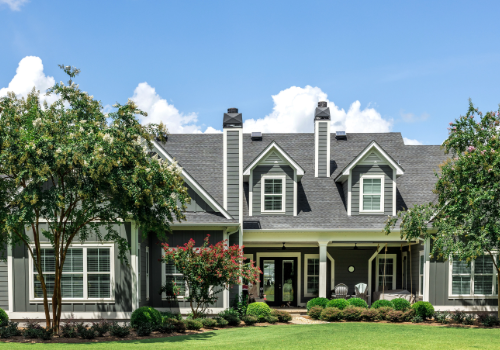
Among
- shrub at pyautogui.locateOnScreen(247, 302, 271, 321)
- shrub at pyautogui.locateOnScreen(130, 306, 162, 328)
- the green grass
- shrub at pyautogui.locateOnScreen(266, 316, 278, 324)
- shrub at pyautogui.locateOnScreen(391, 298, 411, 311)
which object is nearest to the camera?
the green grass

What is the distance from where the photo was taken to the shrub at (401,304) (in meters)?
16.2

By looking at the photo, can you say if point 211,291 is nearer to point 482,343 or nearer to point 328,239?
point 328,239

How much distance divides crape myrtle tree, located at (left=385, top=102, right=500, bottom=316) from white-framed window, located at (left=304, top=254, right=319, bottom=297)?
20.0 feet

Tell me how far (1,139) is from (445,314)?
14300mm

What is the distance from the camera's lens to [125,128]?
40.9 feet

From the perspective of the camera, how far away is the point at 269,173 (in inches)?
714

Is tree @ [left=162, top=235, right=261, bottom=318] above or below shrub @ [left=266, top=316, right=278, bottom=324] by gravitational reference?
above

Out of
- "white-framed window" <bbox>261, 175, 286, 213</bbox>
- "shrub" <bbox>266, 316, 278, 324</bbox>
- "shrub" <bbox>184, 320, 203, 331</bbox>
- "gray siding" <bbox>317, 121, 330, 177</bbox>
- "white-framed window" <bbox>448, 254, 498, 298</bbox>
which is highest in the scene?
"gray siding" <bbox>317, 121, 330, 177</bbox>

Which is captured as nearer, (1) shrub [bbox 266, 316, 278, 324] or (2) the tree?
(2) the tree

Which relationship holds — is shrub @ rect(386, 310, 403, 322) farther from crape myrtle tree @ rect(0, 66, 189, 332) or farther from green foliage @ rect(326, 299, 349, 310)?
crape myrtle tree @ rect(0, 66, 189, 332)

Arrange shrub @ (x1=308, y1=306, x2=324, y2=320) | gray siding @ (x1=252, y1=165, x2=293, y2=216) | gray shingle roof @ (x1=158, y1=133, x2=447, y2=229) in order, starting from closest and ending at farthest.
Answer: shrub @ (x1=308, y1=306, x2=324, y2=320) < gray shingle roof @ (x1=158, y1=133, x2=447, y2=229) < gray siding @ (x1=252, y1=165, x2=293, y2=216)

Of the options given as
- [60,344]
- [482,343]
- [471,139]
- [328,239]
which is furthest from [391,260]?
[60,344]

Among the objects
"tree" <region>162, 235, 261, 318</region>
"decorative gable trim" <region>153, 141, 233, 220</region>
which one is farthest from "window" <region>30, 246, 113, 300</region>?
"decorative gable trim" <region>153, 141, 233, 220</region>

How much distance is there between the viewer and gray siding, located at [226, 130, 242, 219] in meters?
17.0
